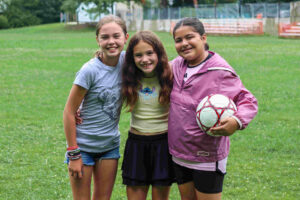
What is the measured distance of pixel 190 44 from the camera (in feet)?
11.5

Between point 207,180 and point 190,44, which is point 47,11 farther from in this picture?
point 207,180

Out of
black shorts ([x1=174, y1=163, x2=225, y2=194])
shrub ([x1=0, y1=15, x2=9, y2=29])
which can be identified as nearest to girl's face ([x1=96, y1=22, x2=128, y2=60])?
black shorts ([x1=174, y1=163, x2=225, y2=194])

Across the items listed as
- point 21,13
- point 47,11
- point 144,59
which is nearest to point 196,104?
point 144,59

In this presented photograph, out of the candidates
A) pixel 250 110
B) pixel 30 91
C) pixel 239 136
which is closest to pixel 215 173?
pixel 250 110

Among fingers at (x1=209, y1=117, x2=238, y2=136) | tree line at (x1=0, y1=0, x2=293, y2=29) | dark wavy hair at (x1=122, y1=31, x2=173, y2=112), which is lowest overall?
fingers at (x1=209, y1=117, x2=238, y2=136)

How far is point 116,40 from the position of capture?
3607 mm

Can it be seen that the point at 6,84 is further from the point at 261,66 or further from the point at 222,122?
the point at 222,122

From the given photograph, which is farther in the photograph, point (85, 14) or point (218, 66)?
point (85, 14)

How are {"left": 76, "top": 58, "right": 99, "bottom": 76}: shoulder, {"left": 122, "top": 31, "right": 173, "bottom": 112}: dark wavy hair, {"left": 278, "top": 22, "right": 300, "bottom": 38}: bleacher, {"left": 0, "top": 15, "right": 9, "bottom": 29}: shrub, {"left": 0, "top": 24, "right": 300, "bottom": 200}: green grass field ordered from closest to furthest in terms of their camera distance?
{"left": 76, "top": 58, "right": 99, "bottom": 76}: shoulder → {"left": 122, "top": 31, "right": 173, "bottom": 112}: dark wavy hair → {"left": 0, "top": 24, "right": 300, "bottom": 200}: green grass field → {"left": 278, "top": 22, "right": 300, "bottom": 38}: bleacher → {"left": 0, "top": 15, "right": 9, "bottom": 29}: shrub

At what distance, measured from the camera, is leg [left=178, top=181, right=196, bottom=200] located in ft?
11.9

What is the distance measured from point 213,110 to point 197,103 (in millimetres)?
181

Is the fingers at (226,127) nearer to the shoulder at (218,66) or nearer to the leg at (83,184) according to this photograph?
the shoulder at (218,66)

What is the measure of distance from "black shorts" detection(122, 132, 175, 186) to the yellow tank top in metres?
0.07

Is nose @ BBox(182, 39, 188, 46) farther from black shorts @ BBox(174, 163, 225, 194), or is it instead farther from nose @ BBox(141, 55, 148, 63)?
black shorts @ BBox(174, 163, 225, 194)
